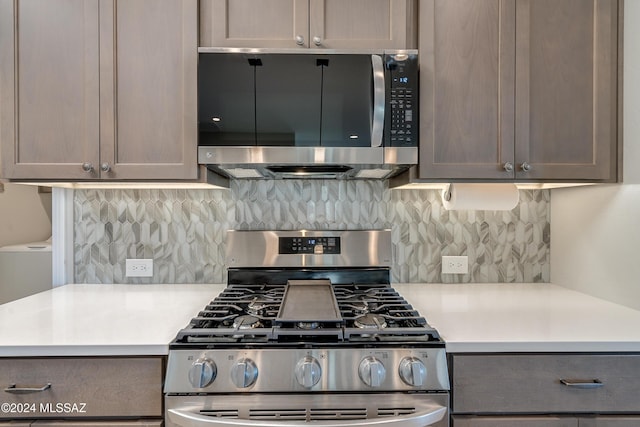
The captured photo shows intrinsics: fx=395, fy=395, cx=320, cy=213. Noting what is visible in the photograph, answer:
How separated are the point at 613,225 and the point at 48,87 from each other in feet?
7.14

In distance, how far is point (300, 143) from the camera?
143 cm

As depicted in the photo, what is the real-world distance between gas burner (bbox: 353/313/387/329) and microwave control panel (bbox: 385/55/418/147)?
2.01 feet

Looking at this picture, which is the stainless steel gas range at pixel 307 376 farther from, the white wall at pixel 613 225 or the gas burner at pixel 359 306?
the white wall at pixel 613 225

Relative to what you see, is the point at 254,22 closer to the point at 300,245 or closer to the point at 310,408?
the point at 300,245

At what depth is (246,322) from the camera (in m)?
1.25

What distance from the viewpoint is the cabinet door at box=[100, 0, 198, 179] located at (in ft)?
4.74

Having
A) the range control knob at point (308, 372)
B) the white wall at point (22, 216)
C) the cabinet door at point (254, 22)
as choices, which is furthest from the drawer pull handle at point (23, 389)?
the cabinet door at point (254, 22)

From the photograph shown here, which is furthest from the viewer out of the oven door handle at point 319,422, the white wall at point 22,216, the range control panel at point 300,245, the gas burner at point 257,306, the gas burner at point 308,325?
the white wall at point 22,216

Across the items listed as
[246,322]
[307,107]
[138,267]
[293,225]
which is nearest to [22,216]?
[138,267]

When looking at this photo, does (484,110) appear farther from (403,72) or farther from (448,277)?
(448,277)

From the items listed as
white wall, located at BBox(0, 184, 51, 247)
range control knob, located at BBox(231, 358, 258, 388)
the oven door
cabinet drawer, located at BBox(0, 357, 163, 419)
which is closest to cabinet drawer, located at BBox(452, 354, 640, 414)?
the oven door

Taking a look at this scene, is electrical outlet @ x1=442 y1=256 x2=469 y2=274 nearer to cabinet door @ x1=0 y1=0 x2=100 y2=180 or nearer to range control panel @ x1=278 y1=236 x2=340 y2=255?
range control panel @ x1=278 y1=236 x2=340 y2=255

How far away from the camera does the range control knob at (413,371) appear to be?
3.52ft

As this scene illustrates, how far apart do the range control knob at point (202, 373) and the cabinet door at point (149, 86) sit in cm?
68
